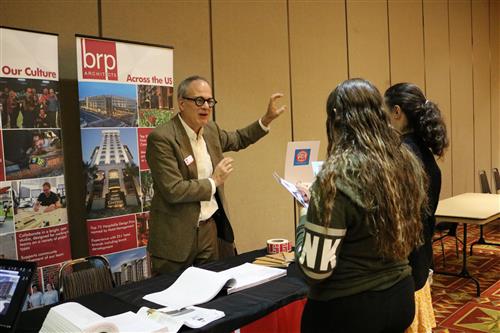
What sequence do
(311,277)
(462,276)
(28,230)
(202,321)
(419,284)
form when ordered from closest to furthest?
1. (311,277)
2. (202,321)
3. (419,284)
4. (28,230)
5. (462,276)

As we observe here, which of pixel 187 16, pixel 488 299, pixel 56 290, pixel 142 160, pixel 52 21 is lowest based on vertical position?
pixel 488 299

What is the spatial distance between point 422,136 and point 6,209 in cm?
215

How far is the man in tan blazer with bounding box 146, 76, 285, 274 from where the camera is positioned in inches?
87.9

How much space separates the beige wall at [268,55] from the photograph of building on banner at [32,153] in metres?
0.41

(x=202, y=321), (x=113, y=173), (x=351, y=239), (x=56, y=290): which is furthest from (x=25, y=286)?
(x=113, y=173)

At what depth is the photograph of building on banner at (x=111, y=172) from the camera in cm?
280

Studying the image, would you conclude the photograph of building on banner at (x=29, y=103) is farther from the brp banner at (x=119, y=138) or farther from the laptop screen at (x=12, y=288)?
the laptop screen at (x=12, y=288)

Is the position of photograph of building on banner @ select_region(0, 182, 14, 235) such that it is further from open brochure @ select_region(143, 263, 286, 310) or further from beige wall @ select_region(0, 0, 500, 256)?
open brochure @ select_region(143, 263, 286, 310)

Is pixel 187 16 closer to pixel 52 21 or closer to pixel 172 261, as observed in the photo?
pixel 52 21

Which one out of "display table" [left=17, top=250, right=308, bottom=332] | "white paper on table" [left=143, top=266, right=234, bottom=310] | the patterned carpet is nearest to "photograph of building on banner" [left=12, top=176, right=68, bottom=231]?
"display table" [left=17, top=250, right=308, bottom=332]

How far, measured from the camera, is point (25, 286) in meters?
1.46

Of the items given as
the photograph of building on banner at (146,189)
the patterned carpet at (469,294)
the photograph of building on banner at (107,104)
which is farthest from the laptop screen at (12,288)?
the patterned carpet at (469,294)

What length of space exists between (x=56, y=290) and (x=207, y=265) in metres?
1.10

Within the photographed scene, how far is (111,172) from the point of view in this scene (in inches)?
113
